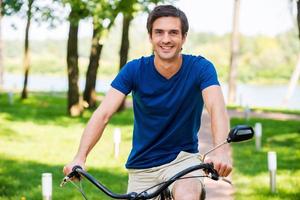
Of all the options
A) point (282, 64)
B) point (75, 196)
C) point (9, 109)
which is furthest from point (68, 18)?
point (282, 64)

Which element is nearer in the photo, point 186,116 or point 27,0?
point 186,116

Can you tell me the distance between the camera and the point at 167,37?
4.29 meters

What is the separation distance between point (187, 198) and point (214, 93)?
0.73 m

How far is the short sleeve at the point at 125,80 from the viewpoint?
4520 mm

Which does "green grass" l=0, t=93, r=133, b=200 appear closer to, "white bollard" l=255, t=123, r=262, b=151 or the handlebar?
"white bollard" l=255, t=123, r=262, b=151

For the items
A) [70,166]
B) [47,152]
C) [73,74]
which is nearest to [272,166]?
[47,152]

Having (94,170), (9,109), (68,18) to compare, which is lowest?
(9,109)

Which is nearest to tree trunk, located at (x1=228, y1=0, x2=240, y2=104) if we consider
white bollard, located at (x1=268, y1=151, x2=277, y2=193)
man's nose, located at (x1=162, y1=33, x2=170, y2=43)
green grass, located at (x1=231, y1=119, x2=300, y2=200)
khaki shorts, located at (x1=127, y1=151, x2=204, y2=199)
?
green grass, located at (x1=231, y1=119, x2=300, y2=200)

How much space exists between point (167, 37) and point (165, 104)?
44 centimetres

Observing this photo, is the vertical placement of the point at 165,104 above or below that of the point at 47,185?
above

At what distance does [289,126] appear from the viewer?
23.7 m

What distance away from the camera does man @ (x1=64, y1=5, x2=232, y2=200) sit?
14.2ft

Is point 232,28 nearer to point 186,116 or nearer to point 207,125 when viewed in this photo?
point 207,125

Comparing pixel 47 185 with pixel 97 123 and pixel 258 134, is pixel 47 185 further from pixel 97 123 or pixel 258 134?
pixel 258 134
